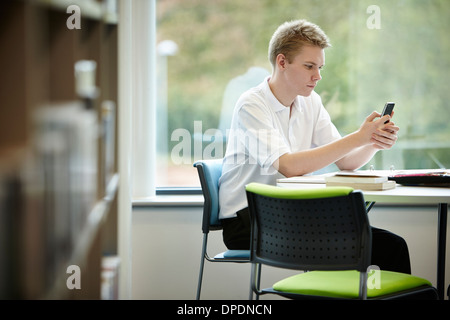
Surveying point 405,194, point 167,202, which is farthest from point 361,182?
point 167,202

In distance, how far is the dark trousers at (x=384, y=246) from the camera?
7.84ft

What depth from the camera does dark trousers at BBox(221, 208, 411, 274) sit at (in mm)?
2391

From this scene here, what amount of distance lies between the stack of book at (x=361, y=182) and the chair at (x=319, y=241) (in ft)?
0.87

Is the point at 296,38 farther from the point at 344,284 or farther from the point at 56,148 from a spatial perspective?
the point at 56,148

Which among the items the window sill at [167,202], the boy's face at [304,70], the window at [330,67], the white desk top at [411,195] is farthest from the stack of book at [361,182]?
the window at [330,67]

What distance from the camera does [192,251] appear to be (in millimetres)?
3352

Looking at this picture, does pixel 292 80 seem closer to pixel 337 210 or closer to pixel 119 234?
pixel 337 210

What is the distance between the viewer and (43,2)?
0.90 metres

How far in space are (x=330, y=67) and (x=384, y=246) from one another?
4.72ft

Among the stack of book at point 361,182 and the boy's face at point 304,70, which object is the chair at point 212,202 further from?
the stack of book at point 361,182

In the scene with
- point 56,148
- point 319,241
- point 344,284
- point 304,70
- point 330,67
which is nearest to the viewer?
point 56,148

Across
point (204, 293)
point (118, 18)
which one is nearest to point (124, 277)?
point (118, 18)

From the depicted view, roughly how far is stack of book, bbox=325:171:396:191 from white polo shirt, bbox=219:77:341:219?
1.07 feet
